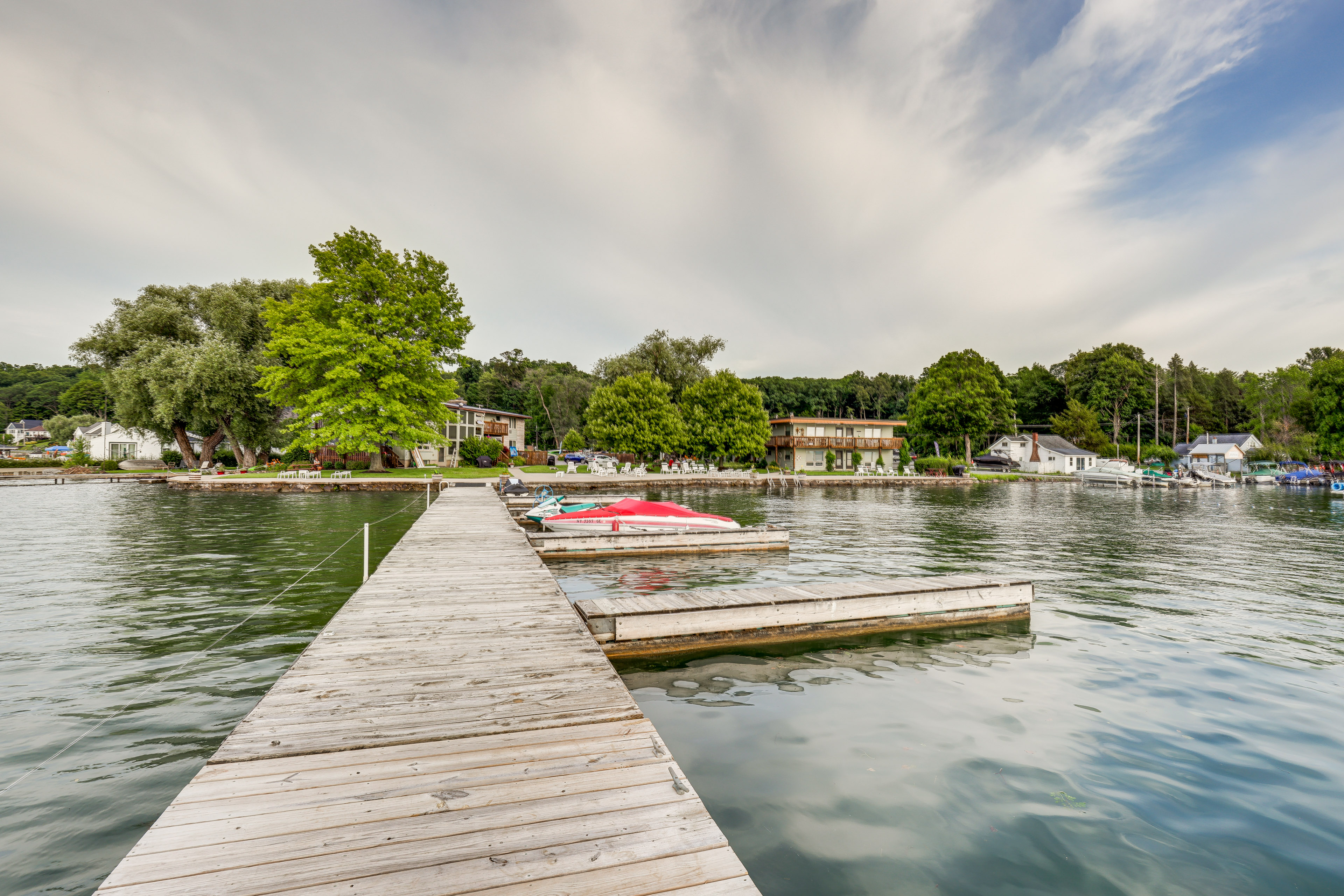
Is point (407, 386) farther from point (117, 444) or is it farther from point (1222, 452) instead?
point (1222, 452)

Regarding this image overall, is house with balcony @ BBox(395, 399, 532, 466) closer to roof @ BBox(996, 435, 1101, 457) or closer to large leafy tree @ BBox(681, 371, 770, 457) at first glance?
large leafy tree @ BBox(681, 371, 770, 457)

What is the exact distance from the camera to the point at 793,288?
41.6 meters

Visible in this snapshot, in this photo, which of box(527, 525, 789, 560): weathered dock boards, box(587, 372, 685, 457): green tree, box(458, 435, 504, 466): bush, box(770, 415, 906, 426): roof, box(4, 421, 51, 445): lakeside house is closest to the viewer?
box(527, 525, 789, 560): weathered dock boards

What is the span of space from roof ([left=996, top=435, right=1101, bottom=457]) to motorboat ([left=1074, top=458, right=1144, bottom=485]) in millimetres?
4729

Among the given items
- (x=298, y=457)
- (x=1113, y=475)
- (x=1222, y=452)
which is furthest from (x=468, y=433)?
(x=1222, y=452)

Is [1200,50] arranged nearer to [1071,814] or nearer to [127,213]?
[1071,814]

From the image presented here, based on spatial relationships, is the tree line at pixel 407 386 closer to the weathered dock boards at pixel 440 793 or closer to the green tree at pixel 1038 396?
the green tree at pixel 1038 396

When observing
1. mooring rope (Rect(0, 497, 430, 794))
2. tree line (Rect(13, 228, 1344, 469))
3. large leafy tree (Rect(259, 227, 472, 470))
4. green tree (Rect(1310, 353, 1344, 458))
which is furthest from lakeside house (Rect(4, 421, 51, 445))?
green tree (Rect(1310, 353, 1344, 458))

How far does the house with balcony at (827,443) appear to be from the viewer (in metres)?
60.6

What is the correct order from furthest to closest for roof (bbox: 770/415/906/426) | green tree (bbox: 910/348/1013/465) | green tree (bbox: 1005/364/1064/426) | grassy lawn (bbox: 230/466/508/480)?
green tree (bbox: 1005/364/1064/426), green tree (bbox: 910/348/1013/465), roof (bbox: 770/415/906/426), grassy lawn (bbox: 230/466/508/480)

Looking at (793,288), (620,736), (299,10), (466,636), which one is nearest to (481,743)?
(620,736)

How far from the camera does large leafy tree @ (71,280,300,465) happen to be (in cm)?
3991

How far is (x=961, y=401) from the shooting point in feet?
209

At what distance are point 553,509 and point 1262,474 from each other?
7947 cm
